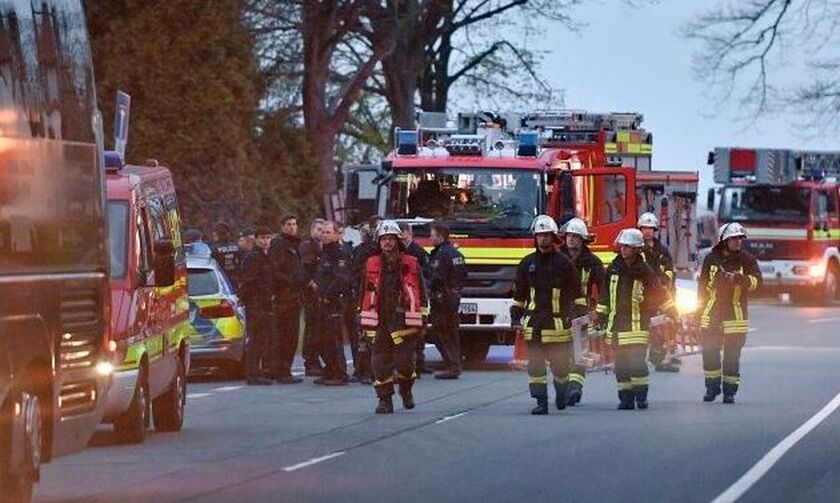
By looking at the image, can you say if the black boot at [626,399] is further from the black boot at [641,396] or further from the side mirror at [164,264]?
the side mirror at [164,264]

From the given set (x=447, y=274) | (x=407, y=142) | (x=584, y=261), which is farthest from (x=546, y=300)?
(x=407, y=142)

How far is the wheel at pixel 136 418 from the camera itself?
20067 mm

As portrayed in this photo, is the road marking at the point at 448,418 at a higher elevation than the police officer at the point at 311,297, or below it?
below

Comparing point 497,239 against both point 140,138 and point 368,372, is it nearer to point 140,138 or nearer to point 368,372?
point 368,372

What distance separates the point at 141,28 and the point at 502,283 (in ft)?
42.0

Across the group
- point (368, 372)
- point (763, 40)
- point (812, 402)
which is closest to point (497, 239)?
point (368, 372)

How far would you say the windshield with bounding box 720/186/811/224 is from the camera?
58.5 meters

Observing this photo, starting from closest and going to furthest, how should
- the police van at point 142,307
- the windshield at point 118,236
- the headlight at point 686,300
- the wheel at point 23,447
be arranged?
the wheel at point 23,447
the police van at point 142,307
the windshield at point 118,236
the headlight at point 686,300

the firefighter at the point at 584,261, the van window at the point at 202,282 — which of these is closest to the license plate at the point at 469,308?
the van window at the point at 202,282

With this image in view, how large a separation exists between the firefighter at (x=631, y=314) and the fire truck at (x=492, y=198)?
723 cm

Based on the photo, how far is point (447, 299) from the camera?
3002cm

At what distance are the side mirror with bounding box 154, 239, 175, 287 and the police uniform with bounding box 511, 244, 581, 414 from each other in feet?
15.9

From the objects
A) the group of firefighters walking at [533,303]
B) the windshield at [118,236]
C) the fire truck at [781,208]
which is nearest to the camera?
the windshield at [118,236]

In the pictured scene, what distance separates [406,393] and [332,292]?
190 inches
